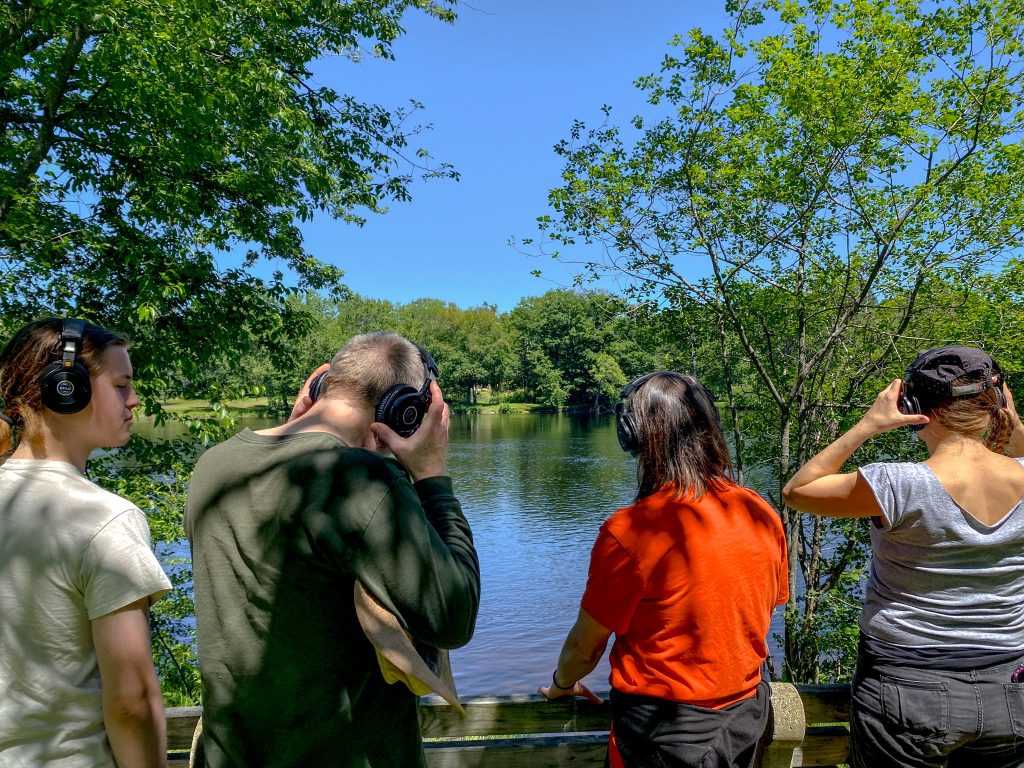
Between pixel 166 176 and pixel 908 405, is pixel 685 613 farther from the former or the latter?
pixel 166 176

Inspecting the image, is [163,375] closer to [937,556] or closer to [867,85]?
[937,556]

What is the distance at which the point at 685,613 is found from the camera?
1.83 meters

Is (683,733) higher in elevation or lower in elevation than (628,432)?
lower

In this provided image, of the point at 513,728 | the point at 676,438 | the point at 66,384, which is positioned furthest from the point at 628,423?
the point at 66,384

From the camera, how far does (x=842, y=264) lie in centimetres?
845

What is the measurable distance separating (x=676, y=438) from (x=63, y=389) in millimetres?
1512

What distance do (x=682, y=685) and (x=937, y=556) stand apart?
2.73ft

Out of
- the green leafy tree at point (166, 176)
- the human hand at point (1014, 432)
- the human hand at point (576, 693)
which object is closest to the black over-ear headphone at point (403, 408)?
the human hand at point (576, 693)

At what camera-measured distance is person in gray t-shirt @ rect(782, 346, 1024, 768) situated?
1.94m

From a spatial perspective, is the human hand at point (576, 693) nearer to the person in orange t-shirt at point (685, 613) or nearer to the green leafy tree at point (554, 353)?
the person in orange t-shirt at point (685, 613)

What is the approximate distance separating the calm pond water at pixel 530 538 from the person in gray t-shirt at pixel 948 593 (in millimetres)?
8966

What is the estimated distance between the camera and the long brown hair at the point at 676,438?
1.94 m

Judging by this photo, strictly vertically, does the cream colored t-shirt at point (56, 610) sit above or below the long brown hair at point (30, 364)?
below

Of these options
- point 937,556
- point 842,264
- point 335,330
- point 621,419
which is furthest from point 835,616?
point 335,330
